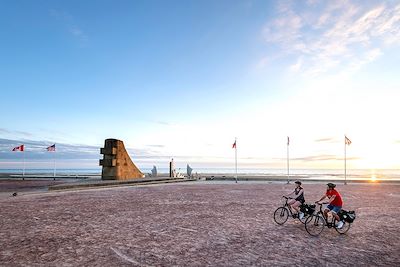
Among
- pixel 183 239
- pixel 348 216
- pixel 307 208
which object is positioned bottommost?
pixel 183 239

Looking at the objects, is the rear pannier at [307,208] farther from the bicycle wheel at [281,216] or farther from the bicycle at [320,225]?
the bicycle wheel at [281,216]

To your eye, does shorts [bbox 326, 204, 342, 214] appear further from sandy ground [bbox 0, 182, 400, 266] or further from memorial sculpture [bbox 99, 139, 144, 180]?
memorial sculpture [bbox 99, 139, 144, 180]

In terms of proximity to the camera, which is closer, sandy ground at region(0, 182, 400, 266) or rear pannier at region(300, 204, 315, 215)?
sandy ground at region(0, 182, 400, 266)

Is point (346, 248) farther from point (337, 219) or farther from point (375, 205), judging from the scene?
point (375, 205)

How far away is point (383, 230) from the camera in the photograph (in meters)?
11.8

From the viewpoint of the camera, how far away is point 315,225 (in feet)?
37.9

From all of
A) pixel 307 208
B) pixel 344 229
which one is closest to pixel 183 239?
pixel 307 208

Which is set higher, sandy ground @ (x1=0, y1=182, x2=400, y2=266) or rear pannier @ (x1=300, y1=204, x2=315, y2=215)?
rear pannier @ (x1=300, y1=204, x2=315, y2=215)

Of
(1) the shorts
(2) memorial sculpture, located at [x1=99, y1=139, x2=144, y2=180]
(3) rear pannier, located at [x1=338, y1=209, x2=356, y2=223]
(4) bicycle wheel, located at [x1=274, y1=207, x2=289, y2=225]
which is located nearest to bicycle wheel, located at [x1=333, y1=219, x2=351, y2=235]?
(3) rear pannier, located at [x1=338, y1=209, x2=356, y2=223]

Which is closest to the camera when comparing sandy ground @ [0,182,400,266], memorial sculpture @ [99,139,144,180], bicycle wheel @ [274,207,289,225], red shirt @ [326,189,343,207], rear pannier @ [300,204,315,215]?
sandy ground @ [0,182,400,266]

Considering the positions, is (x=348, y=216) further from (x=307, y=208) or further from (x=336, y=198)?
(x=307, y=208)

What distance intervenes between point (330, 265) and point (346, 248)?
78.6 inches

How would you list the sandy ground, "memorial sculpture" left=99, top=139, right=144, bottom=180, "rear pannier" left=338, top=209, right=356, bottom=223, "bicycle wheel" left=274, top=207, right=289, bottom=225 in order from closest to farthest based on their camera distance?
the sandy ground → "rear pannier" left=338, top=209, right=356, bottom=223 → "bicycle wheel" left=274, top=207, right=289, bottom=225 → "memorial sculpture" left=99, top=139, right=144, bottom=180

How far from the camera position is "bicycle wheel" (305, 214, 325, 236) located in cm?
1120
